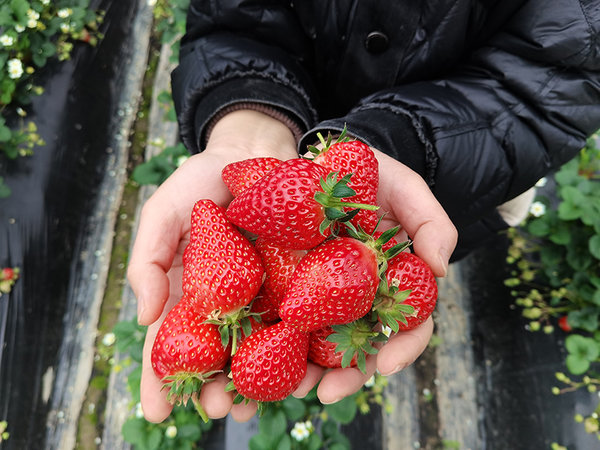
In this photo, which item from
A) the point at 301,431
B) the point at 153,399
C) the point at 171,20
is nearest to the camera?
the point at 153,399

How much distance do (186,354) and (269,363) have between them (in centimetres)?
15

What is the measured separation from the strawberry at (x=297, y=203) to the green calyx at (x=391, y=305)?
0.15m

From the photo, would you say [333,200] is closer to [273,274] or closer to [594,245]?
[273,274]

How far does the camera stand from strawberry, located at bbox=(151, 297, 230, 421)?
0.91m

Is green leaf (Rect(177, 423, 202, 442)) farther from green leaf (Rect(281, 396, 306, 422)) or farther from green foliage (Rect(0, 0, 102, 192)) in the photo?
green foliage (Rect(0, 0, 102, 192))

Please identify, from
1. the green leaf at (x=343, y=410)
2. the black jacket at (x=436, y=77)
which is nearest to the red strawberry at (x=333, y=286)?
the black jacket at (x=436, y=77)

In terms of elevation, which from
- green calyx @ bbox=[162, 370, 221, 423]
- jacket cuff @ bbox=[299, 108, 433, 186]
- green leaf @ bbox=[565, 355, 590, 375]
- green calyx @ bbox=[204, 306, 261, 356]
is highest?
jacket cuff @ bbox=[299, 108, 433, 186]

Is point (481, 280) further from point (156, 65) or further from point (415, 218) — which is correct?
point (156, 65)

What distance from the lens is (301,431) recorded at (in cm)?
151

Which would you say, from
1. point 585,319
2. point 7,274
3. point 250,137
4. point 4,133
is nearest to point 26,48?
point 4,133

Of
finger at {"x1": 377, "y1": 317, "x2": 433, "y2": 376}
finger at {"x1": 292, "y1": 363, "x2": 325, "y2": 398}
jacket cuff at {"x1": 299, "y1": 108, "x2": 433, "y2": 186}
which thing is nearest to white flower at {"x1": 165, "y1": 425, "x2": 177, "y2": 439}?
finger at {"x1": 292, "y1": 363, "x2": 325, "y2": 398}

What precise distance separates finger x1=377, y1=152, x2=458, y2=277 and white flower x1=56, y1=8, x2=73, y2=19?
147 cm

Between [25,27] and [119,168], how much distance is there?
58cm

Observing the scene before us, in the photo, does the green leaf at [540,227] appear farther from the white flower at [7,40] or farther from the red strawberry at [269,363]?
the white flower at [7,40]
